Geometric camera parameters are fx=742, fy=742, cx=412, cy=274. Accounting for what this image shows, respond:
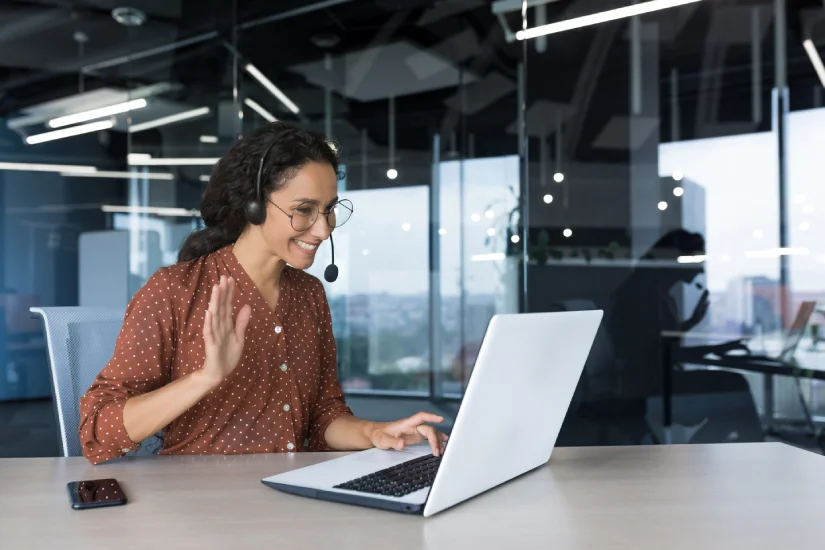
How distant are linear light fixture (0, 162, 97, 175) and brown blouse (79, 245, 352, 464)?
2981 millimetres

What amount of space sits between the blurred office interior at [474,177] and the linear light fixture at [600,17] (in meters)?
0.04

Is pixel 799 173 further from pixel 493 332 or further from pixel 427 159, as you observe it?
pixel 493 332

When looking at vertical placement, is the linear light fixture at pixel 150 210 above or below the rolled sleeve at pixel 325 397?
above

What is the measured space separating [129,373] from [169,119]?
3412 millimetres

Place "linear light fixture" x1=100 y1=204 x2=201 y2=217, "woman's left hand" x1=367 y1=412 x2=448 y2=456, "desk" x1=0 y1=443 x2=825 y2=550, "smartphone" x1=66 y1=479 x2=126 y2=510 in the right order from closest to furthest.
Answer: "desk" x1=0 y1=443 x2=825 y2=550 → "smartphone" x1=66 y1=479 x2=126 y2=510 → "woman's left hand" x1=367 y1=412 x2=448 y2=456 → "linear light fixture" x1=100 y1=204 x2=201 y2=217

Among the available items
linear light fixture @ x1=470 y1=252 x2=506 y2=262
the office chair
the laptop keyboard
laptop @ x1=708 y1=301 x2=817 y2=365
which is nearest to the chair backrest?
the office chair

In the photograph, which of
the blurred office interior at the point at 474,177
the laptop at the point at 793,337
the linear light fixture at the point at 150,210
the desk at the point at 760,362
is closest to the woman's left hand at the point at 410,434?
the blurred office interior at the point at 474,177

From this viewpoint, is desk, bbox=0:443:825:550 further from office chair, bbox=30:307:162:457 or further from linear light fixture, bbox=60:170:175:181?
linear light fixture, bbox=60:170:175:181

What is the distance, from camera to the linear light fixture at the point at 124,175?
4.36 m

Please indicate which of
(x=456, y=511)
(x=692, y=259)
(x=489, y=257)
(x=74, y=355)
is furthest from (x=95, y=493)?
(x=692, y=259)

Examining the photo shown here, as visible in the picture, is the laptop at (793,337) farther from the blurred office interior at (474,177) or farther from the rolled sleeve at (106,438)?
the rolled sleeve at (106,438)

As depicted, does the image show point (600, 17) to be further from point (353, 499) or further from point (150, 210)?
point (353, 499)

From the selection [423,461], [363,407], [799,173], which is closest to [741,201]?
[799,173]

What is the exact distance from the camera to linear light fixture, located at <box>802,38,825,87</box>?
385 cm
